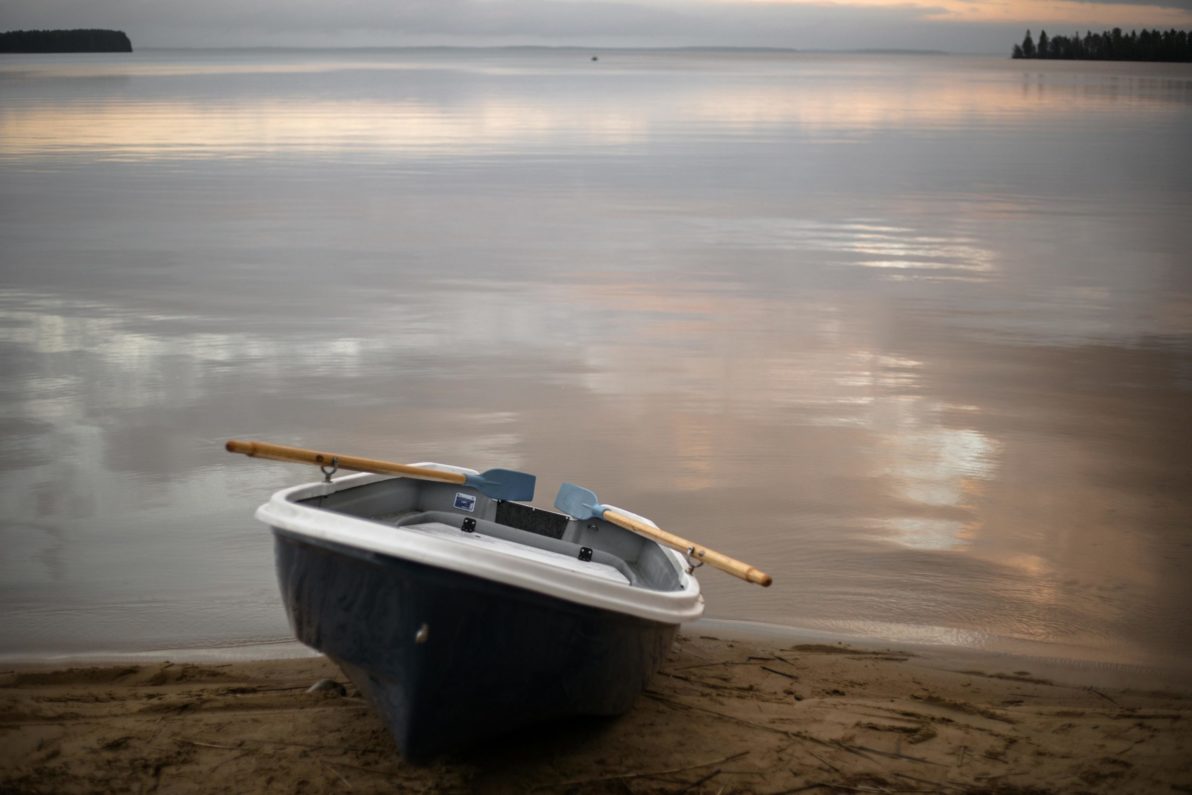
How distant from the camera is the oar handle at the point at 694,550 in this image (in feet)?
15.7

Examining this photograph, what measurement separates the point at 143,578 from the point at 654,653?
10.0 feet

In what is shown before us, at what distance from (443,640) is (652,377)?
663 cm

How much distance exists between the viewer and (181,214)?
68.2ft

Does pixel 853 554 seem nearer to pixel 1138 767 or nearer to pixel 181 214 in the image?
pixel 1138 767

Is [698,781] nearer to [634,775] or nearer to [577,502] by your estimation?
[634,775]

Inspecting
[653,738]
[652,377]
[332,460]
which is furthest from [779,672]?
A: [652,377]

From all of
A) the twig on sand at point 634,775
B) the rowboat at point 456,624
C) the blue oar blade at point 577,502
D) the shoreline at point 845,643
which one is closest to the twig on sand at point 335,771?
the rowboat at point 456,624

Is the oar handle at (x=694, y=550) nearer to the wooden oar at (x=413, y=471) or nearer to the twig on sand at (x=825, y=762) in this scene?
the wooden oar at (x=413, y=471)

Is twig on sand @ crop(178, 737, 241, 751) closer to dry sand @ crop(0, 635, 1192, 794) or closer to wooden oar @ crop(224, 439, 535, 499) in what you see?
dry sand @ crop(0, 635, 1192, 794)

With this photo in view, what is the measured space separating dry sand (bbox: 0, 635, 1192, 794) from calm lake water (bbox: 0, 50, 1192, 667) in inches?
25.6

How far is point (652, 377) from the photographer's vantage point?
35.9 feet

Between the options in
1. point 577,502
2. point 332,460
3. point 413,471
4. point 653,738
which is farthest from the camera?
point 577,502

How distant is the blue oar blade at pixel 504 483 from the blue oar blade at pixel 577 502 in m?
0.20

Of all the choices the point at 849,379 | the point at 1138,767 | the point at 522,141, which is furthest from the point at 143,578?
the point at 522,141
